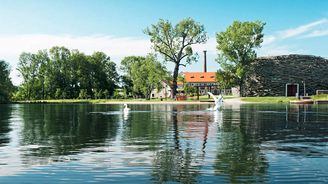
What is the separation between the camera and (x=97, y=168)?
1689 centimetres

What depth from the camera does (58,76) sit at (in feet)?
538

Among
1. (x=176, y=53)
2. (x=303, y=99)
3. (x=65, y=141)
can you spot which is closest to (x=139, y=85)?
(x=176, y=53)

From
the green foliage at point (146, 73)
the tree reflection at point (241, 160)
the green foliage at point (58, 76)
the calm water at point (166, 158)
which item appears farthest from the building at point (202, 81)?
the tree reflection at point (241, 160)

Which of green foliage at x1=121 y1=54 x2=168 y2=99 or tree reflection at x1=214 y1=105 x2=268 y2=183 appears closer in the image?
tree reflection at x1=214 y1=105 x2=268 y2=183

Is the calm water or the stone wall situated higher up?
the stone wall

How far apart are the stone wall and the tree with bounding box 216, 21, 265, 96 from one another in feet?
22.7

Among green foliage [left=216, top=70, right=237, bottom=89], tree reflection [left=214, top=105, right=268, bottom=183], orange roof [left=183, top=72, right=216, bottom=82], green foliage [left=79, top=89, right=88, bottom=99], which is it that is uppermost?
orange roof [left=183, top=72, right=216, bottom=82]

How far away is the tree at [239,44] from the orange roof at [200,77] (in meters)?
57.0

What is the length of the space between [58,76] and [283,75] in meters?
79.1

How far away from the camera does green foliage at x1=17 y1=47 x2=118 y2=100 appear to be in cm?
16238

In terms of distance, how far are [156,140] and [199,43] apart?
299ft

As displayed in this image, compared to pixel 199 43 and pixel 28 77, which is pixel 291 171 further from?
pixel 28 77

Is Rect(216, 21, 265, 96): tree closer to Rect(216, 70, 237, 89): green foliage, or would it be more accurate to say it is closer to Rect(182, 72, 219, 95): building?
Rect(216, 70, 237, 89): green foliage

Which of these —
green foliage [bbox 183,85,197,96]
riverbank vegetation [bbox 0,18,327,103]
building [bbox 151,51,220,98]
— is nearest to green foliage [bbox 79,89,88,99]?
riverbank vegetation [bbox 0,18,327,103]
